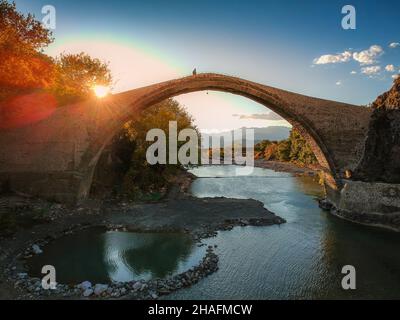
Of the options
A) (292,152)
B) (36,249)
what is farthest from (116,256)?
(292,152)

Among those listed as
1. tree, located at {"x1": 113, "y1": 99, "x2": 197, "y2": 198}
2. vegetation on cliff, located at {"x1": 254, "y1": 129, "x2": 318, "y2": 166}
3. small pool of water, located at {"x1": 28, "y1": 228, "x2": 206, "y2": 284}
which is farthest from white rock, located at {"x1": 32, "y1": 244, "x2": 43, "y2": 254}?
vegetation on cliff, located at {"x1": 254, "y1": 129, "x2": 318, "y2": 166}

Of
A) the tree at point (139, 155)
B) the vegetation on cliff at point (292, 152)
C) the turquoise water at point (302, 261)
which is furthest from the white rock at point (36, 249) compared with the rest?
the vegetation on cliff at point (292, 152)

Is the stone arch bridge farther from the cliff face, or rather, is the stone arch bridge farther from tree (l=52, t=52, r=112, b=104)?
tree (l=52, t=52, r=112, b=104)

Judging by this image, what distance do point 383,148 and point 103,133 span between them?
17423 mm

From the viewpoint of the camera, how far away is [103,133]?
797 inches

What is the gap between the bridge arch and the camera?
20500mm

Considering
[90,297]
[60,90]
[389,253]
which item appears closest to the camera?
[90,297]

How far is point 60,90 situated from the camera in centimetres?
2312

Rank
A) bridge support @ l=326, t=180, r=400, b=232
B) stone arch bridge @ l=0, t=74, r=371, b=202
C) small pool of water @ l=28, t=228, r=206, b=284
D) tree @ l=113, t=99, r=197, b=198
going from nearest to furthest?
small pool of water @ l=28, t=228, r=206, b=284, bridge support @ l=326, t=180, r=400, b=232, stone arch bridge @ l=0, t=74, r=371, b=202, tree @ l=113, t=99, r=197, b=198

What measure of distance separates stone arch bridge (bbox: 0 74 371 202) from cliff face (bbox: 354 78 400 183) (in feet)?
1.86

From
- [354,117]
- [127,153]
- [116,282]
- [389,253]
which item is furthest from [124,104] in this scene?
[389,253]

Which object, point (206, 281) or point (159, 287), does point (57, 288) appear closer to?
point (159, 287)

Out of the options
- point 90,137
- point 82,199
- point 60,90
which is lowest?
point 82,199
